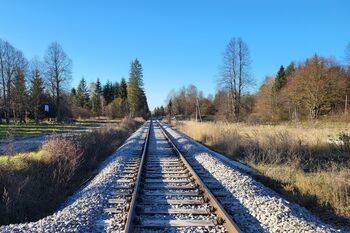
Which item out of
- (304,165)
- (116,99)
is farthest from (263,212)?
(116,99)

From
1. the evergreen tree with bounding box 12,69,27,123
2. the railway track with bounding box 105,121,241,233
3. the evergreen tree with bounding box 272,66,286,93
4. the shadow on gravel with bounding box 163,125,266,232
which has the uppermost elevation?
the evergreen tree with bounding box 272,66,286,93

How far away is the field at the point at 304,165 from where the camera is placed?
681 cm

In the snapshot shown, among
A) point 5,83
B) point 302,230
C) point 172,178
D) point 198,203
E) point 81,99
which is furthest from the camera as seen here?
point 81,99

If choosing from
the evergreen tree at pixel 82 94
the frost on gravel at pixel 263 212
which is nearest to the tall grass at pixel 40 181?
the frost on gravel at pixel 263 212

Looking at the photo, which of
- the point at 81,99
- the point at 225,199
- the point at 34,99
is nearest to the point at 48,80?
the point at 34,99

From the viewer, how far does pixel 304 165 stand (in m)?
11.9

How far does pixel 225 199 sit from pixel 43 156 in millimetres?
6725

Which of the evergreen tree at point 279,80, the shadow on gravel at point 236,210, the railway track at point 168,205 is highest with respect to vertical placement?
the evergreen tree at point 279,80

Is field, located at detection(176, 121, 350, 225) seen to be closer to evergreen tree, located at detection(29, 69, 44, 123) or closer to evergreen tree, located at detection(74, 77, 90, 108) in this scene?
evergreen tree, located at detection(29, 69, 44, 123)

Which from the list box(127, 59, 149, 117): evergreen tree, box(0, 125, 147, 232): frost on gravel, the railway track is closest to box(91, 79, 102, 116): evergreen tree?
box(127, 59, 149, 117): evergreen tree

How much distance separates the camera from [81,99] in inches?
4163

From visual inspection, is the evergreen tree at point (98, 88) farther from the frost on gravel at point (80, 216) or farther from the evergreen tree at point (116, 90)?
the frost on gravel at point (80, 216)

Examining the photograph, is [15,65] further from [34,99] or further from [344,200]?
[344,200]

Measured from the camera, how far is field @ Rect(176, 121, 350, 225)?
6.81 meters
